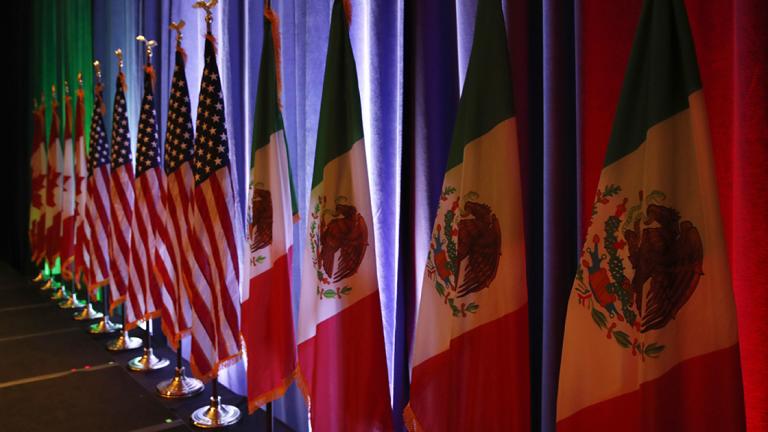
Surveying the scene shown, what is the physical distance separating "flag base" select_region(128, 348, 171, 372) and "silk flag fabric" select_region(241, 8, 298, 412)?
1516mm

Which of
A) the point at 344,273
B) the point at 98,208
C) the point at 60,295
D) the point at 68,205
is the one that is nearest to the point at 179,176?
the point at 344,273

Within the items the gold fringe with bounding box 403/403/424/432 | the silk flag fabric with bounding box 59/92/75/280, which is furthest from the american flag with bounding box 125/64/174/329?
the gold fringe with bounding box 403/403/424/432

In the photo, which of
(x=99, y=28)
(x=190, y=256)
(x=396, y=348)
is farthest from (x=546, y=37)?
(x=99, y=28)

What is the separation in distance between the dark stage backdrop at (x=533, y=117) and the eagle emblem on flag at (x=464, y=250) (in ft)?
0.71

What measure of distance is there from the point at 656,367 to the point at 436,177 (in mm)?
1016

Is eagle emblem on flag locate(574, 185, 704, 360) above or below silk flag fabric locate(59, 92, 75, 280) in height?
above

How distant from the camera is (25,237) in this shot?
7301 mm

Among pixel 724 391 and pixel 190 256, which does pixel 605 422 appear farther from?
pixel 190 256

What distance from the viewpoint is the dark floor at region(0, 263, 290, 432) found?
280cm

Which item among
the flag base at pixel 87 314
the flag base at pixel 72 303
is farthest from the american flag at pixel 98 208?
the flag base at pixel 72 303

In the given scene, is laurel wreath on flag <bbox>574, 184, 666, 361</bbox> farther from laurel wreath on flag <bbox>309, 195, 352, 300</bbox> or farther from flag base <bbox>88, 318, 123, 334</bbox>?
flag base <bbox>88, 318, 123, 334</bbox>

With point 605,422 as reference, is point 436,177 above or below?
above

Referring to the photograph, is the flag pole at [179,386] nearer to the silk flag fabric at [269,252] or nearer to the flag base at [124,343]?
the flag base at [124,343]

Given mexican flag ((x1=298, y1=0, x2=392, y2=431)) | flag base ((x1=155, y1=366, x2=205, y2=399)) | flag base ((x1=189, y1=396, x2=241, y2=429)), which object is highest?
mexican flag ((x1=298, y1=0, x2=392, y2=431))
